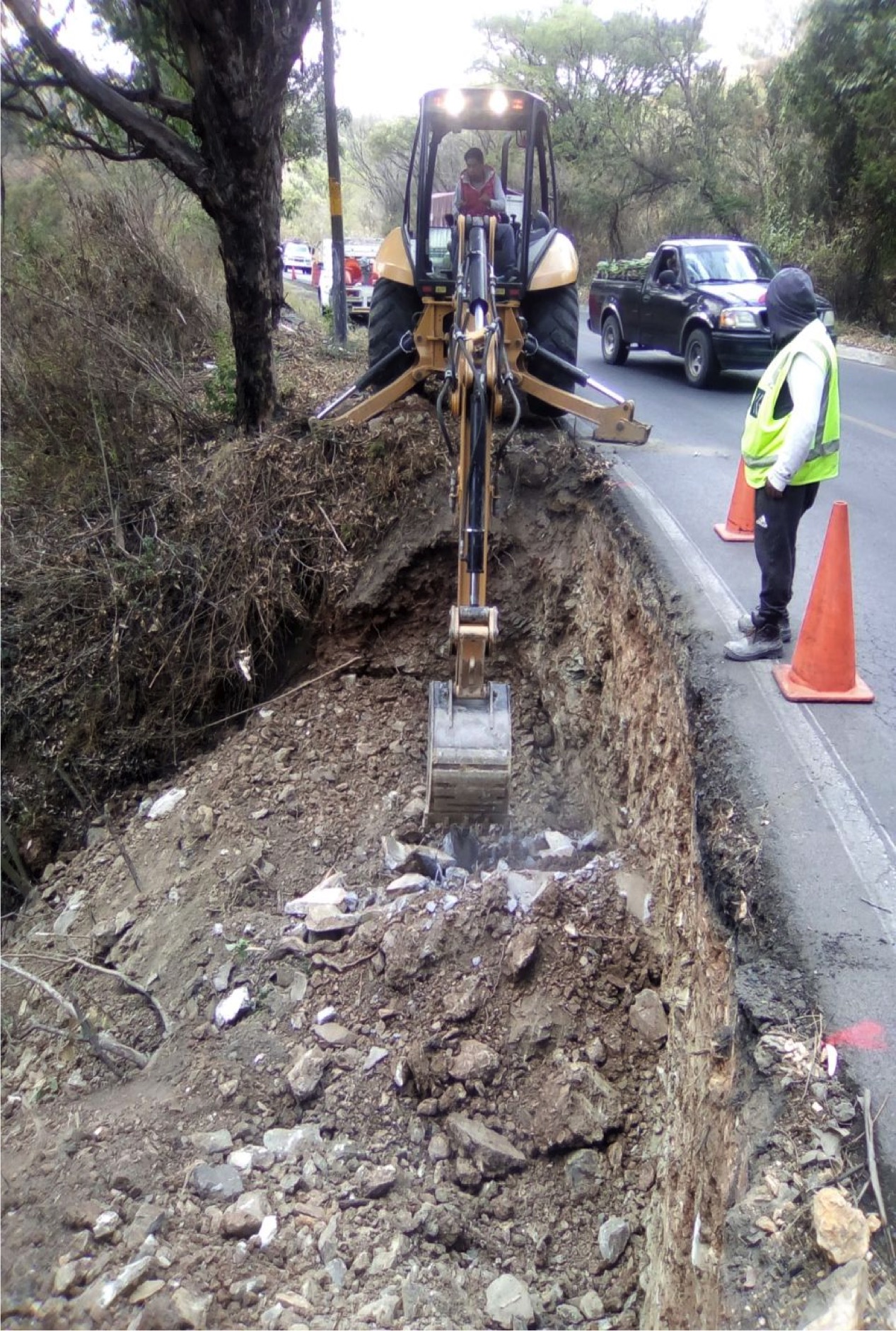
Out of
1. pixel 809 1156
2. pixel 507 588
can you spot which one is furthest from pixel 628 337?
pixel 809 1156

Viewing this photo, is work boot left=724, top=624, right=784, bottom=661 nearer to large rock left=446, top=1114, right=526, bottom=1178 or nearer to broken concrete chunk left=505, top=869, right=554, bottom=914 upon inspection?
broken concrete chunk left=505, top=869, right=554, bottom=914

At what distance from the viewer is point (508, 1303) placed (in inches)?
120

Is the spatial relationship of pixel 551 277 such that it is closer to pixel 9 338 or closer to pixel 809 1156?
pixel 9 338

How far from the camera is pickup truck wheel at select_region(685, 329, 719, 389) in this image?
12.0 m

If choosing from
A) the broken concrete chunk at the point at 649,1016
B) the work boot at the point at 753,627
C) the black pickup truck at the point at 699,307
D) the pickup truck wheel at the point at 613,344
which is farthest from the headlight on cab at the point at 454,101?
the pickup truck wheel at the point at 613,344

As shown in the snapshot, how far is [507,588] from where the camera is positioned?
7.27 metres

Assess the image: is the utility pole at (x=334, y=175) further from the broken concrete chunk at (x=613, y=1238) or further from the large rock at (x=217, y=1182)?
the broken concrete chunk at (x=613, y=1238)

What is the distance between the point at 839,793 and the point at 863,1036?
50.8 inches

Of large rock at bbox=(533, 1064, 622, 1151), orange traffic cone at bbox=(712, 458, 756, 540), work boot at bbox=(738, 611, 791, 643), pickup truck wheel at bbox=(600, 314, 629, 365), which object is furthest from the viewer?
pickup truck wheel at bbox=(600, 314, 629, 365)

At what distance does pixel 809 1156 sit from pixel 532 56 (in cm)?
4135

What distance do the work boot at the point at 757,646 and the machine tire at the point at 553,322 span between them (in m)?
3.27

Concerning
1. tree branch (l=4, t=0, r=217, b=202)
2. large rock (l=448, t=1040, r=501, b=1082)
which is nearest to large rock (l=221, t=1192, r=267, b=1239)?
large rock (l=448, t=1040, r=501, b=1082)

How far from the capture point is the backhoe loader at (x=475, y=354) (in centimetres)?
426

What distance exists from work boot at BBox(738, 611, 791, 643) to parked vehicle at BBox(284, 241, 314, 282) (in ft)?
104
